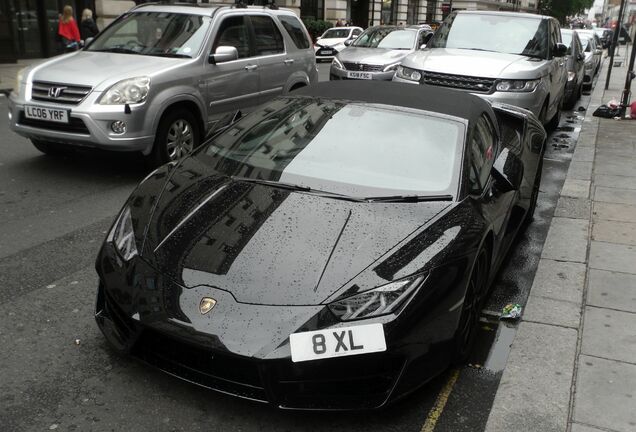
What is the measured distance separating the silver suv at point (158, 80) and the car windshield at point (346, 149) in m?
1.10

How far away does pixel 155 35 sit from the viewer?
7480 mm

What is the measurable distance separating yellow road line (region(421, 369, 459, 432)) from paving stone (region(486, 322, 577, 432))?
0.23m

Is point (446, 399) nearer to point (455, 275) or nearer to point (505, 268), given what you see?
point (455, 275)

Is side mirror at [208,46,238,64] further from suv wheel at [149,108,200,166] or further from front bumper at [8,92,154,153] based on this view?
front bumper at [8,92,154,153]

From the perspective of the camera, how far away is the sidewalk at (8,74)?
13107mm

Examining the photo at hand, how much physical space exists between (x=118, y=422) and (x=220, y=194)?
1.28 meters

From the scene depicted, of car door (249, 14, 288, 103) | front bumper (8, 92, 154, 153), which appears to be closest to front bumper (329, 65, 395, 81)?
car door (249, 14, 288, 103)

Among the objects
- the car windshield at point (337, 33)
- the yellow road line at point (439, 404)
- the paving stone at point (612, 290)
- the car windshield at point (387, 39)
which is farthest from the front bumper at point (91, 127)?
the car windshield at point (337, 33)

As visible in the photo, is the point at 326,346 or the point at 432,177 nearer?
the point at 326,346

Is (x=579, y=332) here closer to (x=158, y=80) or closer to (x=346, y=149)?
(x=346, y=149)

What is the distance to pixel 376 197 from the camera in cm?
345

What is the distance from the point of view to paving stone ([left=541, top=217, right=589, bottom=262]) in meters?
5.05

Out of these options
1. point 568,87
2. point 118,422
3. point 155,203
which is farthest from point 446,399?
point 568,87

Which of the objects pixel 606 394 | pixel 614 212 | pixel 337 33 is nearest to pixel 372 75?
pixel 614 212
